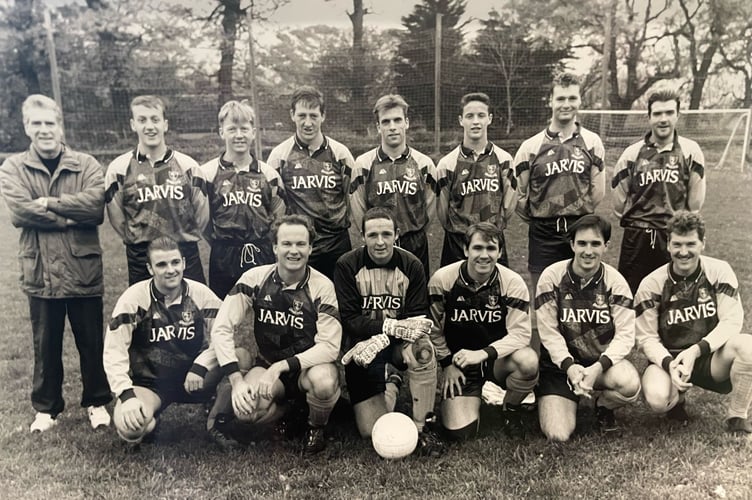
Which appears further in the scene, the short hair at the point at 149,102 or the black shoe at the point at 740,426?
the short hair at the point at 149,102

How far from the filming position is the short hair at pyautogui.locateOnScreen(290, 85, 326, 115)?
2.74 metres

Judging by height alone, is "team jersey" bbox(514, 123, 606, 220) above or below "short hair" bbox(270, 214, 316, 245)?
above

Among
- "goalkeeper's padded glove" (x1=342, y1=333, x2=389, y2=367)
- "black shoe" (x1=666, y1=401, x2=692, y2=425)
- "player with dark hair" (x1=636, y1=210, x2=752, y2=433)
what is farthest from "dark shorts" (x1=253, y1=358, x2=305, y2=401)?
"black shoe" (x1=666, y1=401, x2=692, y2=425)

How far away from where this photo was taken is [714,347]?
2.59 metres

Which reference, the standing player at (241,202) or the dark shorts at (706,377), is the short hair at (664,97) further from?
the standing player at (241,202)

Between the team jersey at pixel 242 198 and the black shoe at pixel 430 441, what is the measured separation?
120 cm

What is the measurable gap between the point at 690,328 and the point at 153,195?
2.67 meters

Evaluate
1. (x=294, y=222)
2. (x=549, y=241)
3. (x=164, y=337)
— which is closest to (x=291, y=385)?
(x=164, y=337)

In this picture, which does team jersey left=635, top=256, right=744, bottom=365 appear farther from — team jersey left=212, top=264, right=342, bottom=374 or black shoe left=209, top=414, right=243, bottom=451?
black shoe left=209, top=414, right=243, bottom=451

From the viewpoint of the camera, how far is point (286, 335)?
2.62m

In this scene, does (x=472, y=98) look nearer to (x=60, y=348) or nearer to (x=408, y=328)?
(x=408, y=328)

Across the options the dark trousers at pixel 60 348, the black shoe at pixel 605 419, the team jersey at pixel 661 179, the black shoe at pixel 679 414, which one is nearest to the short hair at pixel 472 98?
the team jersey at pixel 661 179

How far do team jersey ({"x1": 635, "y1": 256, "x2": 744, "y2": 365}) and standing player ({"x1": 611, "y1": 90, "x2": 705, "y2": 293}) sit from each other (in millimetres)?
160

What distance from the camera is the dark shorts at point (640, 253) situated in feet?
9.17
